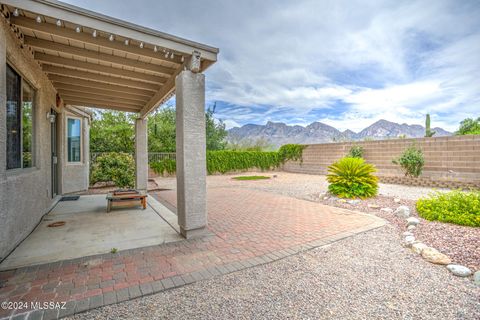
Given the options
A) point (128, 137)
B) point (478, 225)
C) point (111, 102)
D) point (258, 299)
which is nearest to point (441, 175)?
point (478, 225)

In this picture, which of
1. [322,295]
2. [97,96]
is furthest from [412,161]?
[97,96]

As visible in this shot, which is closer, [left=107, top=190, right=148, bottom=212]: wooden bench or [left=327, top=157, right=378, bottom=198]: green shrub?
[left=107, top=190, right=148, bottom=212]: wooden bench

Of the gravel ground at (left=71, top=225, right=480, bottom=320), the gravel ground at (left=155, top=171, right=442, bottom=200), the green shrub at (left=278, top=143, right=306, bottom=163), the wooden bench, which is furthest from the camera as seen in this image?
the green shrub at (left=278, top=143, right=306, bottom=163)

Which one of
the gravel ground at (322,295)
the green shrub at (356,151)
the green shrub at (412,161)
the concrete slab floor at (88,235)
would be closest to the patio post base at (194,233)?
the concrete slab floor at (88,235)

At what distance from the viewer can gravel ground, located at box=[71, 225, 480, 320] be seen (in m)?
1.85

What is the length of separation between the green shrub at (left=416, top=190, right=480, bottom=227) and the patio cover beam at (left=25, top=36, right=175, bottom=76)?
592 centimetres

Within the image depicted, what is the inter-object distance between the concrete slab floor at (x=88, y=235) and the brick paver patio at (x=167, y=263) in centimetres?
24

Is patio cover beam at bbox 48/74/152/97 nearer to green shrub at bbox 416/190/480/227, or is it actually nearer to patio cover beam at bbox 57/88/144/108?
patio cover beam at bbox 57/88/144/108

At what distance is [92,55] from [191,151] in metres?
2.34

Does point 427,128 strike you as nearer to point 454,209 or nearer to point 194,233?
point 454,209

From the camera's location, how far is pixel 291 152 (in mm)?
18156

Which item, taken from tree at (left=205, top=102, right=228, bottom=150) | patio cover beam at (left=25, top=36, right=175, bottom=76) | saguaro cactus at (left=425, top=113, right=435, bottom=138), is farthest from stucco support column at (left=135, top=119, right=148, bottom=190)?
saguaro cactus at (left=425, top=113, right=435, bottom=138)

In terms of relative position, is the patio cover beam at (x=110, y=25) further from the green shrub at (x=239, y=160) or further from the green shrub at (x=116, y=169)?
the green shrub at (x=239, y=160)

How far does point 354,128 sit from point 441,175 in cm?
4490
